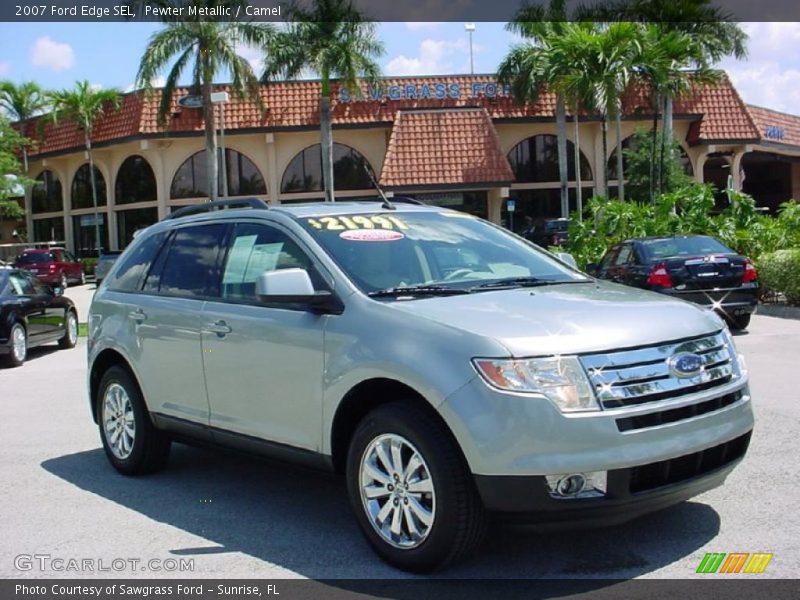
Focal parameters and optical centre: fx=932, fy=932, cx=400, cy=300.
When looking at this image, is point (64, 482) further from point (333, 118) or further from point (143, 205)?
point (143, 205)

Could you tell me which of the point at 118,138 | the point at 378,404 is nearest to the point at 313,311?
the point at 378,404

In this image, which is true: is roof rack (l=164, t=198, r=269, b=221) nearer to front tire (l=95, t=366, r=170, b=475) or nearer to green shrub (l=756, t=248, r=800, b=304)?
front tire (l=95, t=366, r=170, b=475)

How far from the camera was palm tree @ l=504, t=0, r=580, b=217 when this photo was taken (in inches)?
1371

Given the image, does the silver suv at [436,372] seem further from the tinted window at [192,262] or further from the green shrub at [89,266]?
the green shrub at [89,266]

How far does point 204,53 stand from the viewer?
103 ft

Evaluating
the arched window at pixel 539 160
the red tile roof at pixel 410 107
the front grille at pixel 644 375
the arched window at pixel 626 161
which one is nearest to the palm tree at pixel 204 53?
the red tile roof at pixel 410 107

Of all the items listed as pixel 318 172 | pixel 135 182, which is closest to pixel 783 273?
pixel 318 172

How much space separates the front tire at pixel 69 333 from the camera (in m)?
16.6

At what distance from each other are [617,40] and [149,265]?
75.8 feet

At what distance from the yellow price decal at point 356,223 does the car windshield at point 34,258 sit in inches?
1322

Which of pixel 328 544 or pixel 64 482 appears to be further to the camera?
pixel 64 482

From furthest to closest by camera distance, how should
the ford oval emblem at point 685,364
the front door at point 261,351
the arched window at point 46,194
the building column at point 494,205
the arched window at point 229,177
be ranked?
1. the arched window at point 46,194
2. the arched window at point 229,177
3. the building column at point 494,205
4. the front door at point 261,351
5. the ford oval emblem at point 685,364

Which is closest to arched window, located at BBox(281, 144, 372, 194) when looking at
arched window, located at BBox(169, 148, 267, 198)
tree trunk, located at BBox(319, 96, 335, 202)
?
arched window, located at BBox(169, 148, 267, 198)

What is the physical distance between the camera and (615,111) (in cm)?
2828
